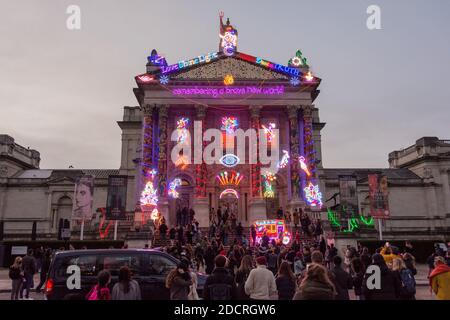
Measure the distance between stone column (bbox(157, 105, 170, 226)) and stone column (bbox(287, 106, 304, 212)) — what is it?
43.7 ft

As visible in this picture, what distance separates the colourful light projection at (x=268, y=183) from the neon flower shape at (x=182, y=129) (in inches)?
392

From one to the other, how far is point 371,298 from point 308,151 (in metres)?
33.8

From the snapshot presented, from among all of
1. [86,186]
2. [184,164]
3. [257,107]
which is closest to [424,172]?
[257,107]

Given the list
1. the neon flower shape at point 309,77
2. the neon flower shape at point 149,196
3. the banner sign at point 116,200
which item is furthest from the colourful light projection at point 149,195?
the neon flower shape at point 309,77

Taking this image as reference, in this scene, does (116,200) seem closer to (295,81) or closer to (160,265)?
(160,265)

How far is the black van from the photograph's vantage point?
401 inches

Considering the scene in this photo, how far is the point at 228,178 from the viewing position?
42.1 m

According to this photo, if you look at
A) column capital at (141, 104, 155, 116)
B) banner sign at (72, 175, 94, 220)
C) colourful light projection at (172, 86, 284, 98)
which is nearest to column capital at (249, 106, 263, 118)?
colourful light projection at (172, 86, 284, 98)

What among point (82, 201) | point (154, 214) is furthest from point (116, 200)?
point (154, 214)

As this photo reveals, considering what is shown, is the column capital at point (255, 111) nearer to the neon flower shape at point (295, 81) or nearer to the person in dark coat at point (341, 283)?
the neon flower shape at point (295, 81)

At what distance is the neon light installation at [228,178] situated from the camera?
138ft

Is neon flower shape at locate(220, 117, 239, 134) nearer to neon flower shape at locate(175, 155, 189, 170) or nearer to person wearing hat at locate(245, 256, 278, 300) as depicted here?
neon flower shape at locate(175, 155, 189, 170)

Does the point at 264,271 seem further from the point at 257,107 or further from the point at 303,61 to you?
the point at 303,61

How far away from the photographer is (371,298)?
307 inches
